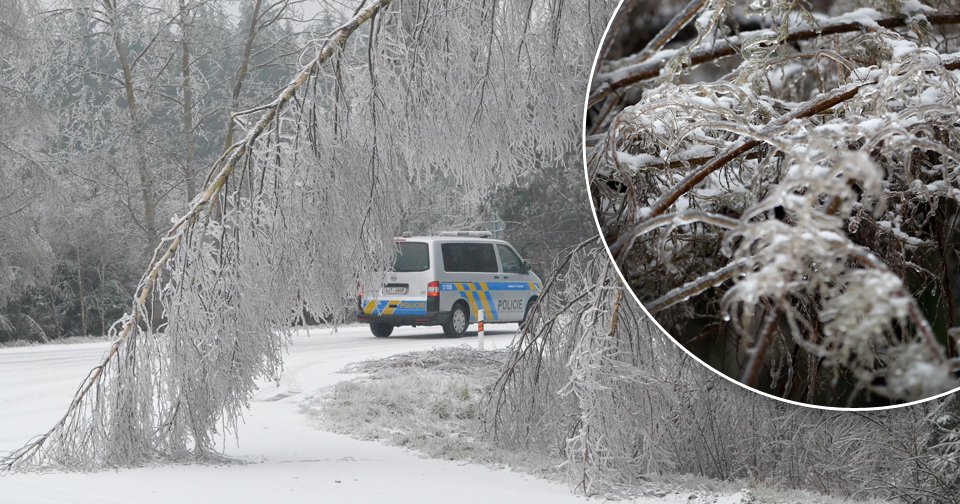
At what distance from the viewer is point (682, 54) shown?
1512 millimetres

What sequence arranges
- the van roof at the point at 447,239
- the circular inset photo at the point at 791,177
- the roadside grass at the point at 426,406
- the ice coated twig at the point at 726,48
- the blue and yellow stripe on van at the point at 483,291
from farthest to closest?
the blue and yellow stripe on van at the point at 483,291 → the van roof at the point at 447,239 → the roadside grass at the point at 426,406 → the ice coated twig at the point at 726,48 → the circular inset photo at the point at 791,177

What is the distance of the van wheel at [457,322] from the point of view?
39.1 feet

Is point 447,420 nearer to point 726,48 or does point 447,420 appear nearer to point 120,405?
point 120,405

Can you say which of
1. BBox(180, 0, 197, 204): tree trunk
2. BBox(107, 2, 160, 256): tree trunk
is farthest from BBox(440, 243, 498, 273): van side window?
BBox(107, 2, 160, 256): tree trunk


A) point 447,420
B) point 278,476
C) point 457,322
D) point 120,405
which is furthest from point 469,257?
point 120,405

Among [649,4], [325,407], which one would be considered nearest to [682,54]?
[649,4]

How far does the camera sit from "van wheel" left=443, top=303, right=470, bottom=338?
11.9m

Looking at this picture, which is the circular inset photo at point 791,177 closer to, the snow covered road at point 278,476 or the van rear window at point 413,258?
the snow covered road at point 278,476

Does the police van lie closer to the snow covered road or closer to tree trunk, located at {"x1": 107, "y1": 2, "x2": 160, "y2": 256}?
tree trunk, located at {"x1": 107, "y1": 2, "x2": 160, "y2": 256}

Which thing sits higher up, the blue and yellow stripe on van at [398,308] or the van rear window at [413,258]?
the van rear window at [413,258]

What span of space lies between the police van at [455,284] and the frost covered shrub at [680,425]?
640 cm

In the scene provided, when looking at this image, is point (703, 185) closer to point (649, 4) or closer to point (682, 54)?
point (682, 54)

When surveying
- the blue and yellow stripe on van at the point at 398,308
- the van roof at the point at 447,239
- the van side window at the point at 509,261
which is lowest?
the blue and yellow stripe on van at the point at 398,308

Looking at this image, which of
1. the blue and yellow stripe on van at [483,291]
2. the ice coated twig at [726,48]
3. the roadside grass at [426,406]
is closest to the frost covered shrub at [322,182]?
the roadside grass at [426,406]
